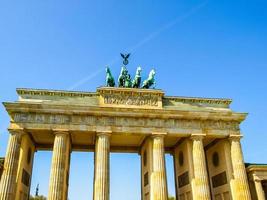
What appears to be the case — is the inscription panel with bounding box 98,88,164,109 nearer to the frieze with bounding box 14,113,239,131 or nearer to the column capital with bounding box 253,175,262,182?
the frieze with bounding box 14,113,239,131

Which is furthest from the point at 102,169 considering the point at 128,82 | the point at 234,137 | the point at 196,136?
the point at 234,137

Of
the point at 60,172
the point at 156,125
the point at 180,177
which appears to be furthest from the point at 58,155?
the point at 180,177

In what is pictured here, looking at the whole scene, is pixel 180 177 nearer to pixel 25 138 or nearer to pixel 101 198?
pixel 101 198

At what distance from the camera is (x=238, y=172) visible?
96.2 ft

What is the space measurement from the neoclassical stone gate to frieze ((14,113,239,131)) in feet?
0.32

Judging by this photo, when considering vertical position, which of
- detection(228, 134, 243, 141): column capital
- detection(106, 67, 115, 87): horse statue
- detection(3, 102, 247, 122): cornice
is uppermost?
detection(106, 67, 115, 87): horse statue

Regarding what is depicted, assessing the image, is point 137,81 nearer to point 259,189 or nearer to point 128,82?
point 128,82

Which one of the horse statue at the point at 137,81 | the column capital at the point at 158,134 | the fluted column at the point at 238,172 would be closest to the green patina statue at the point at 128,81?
the horse statue at the point at 137,81

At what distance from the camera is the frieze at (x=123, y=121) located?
28422mm

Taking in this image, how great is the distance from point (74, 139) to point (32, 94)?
24.7 feet

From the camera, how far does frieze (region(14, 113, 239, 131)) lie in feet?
93.2

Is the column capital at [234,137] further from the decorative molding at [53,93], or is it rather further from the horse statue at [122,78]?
the decorative molding at [53,93]

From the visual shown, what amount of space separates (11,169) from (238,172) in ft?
79.1

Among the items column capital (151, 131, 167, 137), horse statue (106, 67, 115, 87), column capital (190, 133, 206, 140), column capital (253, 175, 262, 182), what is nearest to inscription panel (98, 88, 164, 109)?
horse statue (106, 67, 115, 87)
